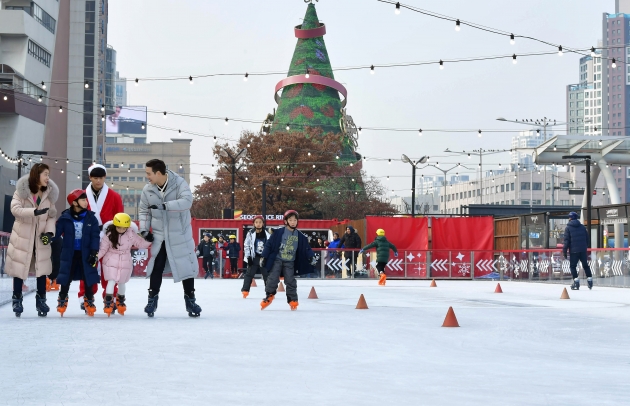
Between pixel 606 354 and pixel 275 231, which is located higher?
pixel 275 231

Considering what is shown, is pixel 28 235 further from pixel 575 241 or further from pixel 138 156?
pixel 138 156

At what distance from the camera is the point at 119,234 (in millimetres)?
12172

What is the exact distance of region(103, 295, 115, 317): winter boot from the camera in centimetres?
1212

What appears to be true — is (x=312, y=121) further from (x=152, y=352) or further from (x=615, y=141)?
(x=152, y=352)

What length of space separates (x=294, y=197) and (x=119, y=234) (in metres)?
58.7

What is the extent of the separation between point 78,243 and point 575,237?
1460 cm

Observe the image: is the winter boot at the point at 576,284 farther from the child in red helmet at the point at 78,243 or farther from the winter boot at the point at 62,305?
the winter boot at the point at 62,305

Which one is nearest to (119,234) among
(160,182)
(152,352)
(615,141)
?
(160,182)

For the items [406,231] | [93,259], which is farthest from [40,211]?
[406,231]

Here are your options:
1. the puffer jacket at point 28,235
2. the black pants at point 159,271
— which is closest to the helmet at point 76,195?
the puffer jacket at point 28,235

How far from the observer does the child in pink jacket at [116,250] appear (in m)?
12.1

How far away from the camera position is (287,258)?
14.4 m

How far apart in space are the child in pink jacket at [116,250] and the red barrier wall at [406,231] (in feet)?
85.3

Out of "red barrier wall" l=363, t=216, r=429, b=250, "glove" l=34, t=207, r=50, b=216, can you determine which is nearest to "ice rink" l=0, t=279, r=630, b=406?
"glove" l=34, t=207, r=50, b=216
